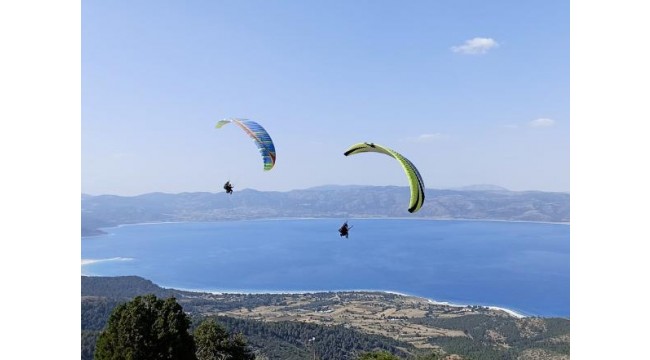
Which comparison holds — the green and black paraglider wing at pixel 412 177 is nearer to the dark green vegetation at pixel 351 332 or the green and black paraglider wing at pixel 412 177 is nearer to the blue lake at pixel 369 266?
the dark green vegetation at pixel 351 332

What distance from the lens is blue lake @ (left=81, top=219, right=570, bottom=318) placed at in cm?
12212

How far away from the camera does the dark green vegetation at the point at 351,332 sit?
172 ft

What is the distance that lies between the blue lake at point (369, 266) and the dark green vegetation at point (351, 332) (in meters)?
23.0

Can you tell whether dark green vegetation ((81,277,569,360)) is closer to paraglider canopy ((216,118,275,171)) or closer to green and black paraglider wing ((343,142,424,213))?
paraglider canopy ((216,118,275,171))

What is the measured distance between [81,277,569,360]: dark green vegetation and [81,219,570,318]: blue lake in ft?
75.3

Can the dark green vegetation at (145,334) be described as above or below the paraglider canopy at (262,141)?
below

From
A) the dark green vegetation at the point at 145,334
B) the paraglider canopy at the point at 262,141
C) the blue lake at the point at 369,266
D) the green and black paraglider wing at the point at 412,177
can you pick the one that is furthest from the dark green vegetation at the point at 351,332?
the green and black paraglider wing at the point at 412,177

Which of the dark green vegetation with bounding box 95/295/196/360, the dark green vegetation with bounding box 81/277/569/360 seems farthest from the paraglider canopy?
the dark green vegetation with bounding box 81/277/569/360

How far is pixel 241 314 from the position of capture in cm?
8588

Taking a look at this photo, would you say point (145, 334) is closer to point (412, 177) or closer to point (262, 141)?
point (262, 141)

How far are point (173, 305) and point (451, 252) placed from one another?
547 feet

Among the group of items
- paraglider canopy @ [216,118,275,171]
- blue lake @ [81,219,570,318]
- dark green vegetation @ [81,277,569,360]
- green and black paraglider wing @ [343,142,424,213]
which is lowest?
blue lake @ [81,219,570,318]

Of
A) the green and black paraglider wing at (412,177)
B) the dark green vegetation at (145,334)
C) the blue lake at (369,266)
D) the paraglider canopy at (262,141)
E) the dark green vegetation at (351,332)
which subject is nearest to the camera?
the green and black paraglider wing at (412,177)
